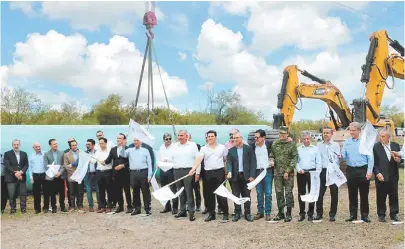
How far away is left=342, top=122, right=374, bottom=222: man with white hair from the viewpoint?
6.40m

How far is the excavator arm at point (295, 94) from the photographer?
1185cm

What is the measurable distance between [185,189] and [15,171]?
10.5 ft

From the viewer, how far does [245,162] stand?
6.82 m

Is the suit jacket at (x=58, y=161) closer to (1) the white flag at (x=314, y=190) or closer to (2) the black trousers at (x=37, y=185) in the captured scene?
(2) the black trousers at (x=37, y=185)

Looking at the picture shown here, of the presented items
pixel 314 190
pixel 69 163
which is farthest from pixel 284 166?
pixel 69 163

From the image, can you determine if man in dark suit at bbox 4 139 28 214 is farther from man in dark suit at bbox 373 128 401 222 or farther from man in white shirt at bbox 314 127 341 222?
man in dark suit at bbox 373 128 401 222

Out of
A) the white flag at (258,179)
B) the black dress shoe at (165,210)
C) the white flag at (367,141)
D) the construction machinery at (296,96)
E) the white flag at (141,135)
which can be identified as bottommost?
the black dress shoe at (165,210)

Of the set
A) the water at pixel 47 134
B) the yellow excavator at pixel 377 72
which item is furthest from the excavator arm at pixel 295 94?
the water at pixel 47 134

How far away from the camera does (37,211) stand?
8.25m

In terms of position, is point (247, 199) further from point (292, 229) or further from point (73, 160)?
point (73, 160)

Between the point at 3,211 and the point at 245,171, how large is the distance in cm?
467

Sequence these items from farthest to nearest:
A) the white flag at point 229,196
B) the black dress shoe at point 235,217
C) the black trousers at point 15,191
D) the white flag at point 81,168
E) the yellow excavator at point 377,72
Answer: the yellow excavator at point 377,72 → the black trousers at point 15,191 → the white flag at point 81,168 → the black dress shoe at point 235,217 → the white flag at point 229,196

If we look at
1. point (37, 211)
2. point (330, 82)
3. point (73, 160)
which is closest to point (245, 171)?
point (73, 160)

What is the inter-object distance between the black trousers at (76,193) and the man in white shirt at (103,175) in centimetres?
44
